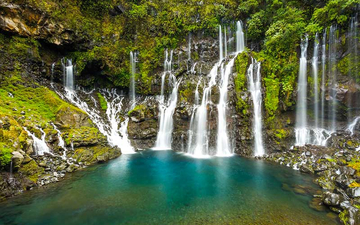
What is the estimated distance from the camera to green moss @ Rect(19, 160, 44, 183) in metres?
8.98

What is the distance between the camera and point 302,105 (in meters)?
15.7

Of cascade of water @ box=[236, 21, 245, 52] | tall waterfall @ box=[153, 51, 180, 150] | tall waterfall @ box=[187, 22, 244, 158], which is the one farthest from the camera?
cascade of water @ box=[236, 21, 245, 52]

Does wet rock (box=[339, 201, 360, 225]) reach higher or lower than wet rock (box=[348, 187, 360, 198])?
lower

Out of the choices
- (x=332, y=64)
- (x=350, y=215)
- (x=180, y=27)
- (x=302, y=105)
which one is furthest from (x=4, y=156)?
(x=180, y=27)

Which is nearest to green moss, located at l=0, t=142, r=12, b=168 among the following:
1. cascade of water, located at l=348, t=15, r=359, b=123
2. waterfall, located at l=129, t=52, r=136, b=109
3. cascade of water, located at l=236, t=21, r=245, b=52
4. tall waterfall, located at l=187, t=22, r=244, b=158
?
tall waterfall, located at l=187, t=22, r=244, b=158

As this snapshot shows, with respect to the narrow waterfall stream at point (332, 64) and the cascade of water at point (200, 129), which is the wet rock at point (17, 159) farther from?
the narrow waterfall stream at point (332, 64)

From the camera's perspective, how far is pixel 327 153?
12312 millimetres

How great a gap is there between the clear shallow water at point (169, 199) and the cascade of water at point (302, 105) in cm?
519

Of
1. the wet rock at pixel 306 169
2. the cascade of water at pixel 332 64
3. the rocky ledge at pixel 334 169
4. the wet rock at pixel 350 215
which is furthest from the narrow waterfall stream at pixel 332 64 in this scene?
the wet rock at pixel 350 215

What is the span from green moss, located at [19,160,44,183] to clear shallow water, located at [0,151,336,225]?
113 cm

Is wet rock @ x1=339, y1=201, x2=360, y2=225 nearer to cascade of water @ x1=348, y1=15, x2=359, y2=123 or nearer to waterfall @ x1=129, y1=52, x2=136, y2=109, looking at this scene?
cascade of water @ x1=348, y1=15, x2=359, y2=123

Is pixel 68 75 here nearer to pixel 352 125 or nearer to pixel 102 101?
pixel 102 101

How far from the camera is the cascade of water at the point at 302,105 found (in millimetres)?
15164

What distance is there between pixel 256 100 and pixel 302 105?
14.0 feet
